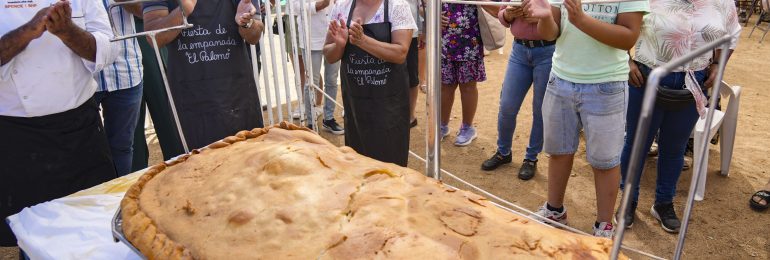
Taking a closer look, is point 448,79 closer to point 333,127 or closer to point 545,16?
point 333,127

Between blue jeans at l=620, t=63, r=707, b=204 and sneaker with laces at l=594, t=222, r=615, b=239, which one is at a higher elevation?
blue jeans at l=620, t=63, r=707, b=204

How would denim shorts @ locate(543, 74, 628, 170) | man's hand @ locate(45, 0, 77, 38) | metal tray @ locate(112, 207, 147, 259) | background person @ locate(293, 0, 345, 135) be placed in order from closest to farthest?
metal tray @ locate(112, 207, 147, 259)
man's hand @ locate(45, 0, 77, 38)
denim shorts @ locate(543, 74, 628, 170)
background person @ locate(293, 0, 345, 135)

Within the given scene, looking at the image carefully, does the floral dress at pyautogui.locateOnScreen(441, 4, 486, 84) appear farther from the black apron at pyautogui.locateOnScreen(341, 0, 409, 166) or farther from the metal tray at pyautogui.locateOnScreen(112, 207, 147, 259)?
the metal tray at pyautogui.locateOnScreen(112, 207, 147, 259)

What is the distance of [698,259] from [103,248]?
106 inches

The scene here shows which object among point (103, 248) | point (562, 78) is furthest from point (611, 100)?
point (103, 248)

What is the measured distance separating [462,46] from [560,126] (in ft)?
4.91

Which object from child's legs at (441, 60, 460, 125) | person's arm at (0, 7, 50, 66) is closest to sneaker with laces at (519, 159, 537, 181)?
child's legs at (441, 60, 460, 125)

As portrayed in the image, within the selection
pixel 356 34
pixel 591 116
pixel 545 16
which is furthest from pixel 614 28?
pixel 356 34

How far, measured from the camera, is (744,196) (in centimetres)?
345

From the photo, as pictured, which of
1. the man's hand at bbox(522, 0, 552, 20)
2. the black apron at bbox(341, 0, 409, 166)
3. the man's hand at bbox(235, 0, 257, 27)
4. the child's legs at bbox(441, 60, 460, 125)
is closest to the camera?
the man's hand at bbox(522, 0, 552, 20)

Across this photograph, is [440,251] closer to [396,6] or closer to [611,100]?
[611,100]

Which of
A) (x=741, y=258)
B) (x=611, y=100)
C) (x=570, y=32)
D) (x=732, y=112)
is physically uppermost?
(x=570, y=32)

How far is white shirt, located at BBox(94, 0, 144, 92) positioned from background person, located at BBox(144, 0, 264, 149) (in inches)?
14.5

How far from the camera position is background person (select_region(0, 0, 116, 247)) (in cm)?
229
